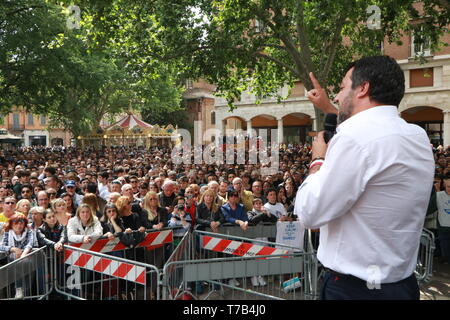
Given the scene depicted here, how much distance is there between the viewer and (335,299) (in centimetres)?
179

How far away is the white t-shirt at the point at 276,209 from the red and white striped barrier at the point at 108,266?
142 inches

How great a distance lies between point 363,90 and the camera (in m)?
1.75

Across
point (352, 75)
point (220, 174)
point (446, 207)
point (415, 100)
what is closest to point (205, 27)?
point (220, 174)

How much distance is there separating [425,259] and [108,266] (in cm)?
509

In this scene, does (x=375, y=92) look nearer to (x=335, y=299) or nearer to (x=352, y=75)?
(x=352, y=75)

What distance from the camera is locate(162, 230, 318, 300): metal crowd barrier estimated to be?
458 centimetres

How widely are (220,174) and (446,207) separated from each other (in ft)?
21.3

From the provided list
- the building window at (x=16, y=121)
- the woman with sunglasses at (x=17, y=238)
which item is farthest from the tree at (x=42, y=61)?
the building window at (x=16, y=121)

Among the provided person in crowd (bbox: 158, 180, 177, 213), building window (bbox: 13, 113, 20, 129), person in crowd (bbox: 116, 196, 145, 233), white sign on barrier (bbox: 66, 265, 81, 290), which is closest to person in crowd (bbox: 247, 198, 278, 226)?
person in crowd (bbox: 158, 180, 177, 213)

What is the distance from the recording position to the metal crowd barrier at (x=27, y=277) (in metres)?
4.69

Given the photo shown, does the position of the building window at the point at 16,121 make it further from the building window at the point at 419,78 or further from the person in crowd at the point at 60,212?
the person in crowd at the point at 60,212

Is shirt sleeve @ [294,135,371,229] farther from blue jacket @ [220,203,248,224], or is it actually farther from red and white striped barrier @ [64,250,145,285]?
blue jacket @ [220,203,248,224]

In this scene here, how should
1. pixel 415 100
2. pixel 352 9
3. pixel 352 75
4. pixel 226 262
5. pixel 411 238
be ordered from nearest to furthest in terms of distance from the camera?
pixel 411 238 → pixel 352 75 → pixel 226 262 → pixel 352 9 → pixel 415 100
